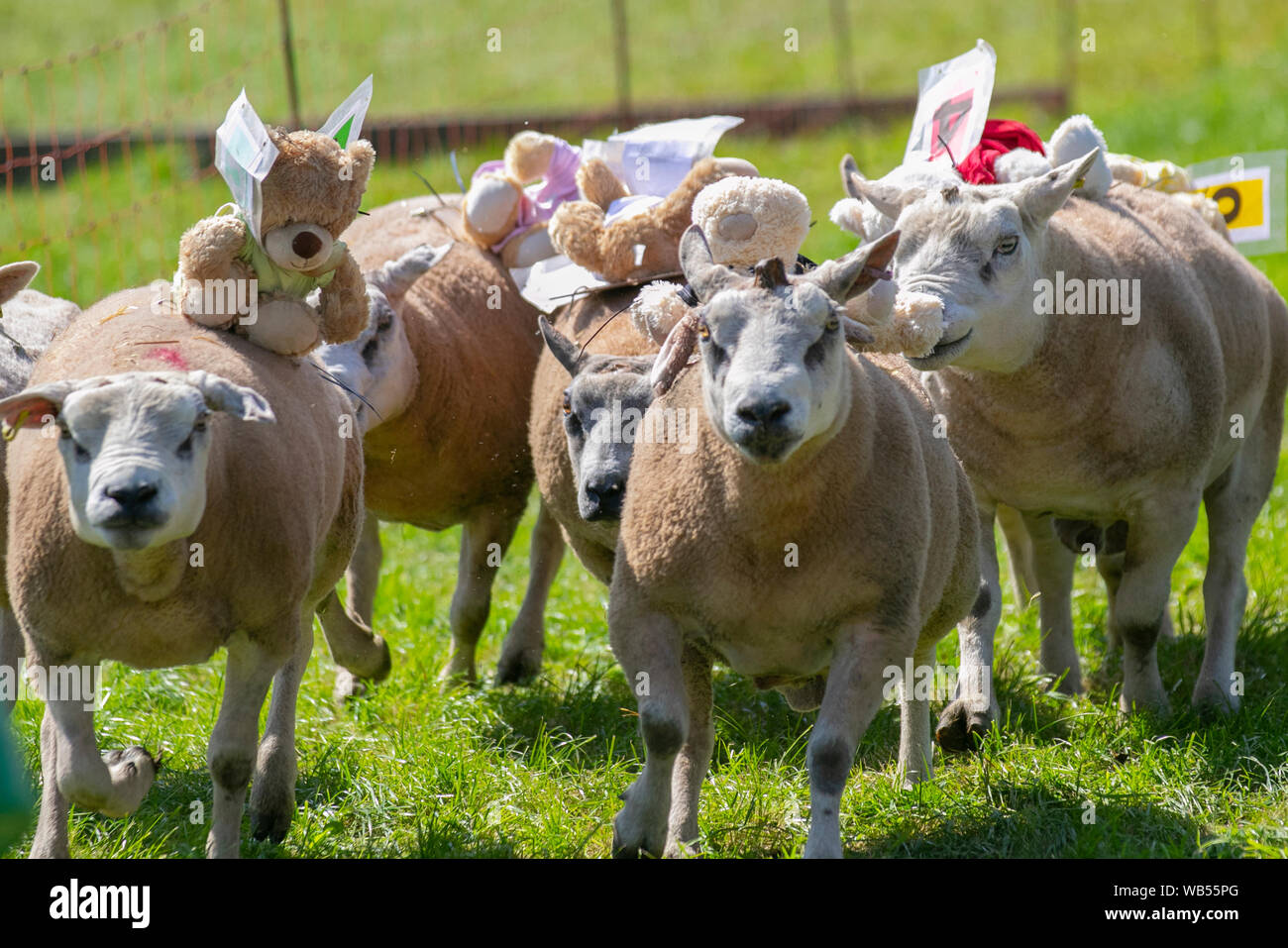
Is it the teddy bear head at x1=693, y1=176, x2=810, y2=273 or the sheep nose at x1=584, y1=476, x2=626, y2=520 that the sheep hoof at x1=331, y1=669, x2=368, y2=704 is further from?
the teddy bear head at x1=693, y1=176, x2=810, y2=273

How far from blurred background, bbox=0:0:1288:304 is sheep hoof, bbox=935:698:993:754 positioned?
603 cm

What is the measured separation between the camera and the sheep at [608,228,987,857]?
13.8 feet

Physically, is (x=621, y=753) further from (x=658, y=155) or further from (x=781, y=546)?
(x=658, y=155)

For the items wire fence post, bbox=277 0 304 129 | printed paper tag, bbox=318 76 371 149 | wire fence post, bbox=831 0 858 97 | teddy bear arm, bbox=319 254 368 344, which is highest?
wire fence post, bbox=831 0 858 97

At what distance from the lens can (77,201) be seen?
13.9 metres

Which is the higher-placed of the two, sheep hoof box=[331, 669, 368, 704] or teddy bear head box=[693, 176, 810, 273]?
teddy bear head box=[693, 176, 810, 273]

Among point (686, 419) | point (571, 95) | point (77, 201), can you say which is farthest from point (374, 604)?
point (571, 95)

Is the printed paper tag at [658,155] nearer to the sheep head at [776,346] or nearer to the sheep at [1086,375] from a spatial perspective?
the sheep at [1086,375]

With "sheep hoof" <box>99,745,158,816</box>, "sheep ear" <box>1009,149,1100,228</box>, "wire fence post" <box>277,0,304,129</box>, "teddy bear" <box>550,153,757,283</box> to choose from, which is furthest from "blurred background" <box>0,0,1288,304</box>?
"sheep hoof" <box>99,745,158,816</box>

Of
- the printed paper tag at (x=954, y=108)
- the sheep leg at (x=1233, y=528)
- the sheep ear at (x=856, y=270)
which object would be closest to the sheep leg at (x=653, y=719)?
the sheep ear at (x=856, y=270)

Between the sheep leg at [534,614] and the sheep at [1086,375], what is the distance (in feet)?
6.26

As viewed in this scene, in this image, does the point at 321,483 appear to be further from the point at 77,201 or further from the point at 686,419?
the point at 77,201
